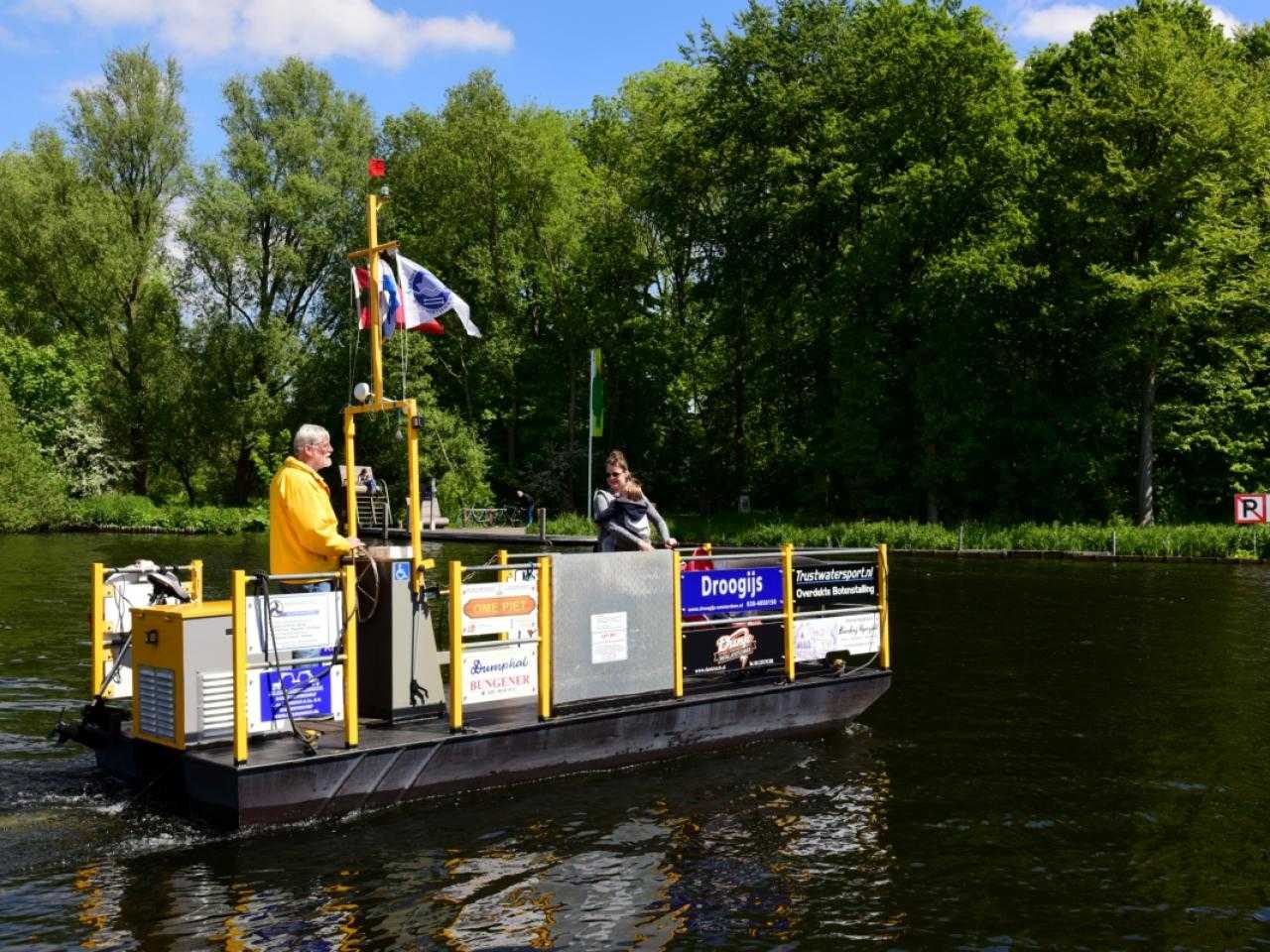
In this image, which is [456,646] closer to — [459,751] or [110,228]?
[459,751]

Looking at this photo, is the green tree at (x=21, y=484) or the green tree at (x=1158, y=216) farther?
the green tree at (x=21, y=484)

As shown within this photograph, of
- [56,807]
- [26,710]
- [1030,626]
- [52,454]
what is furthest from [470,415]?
[56,807]

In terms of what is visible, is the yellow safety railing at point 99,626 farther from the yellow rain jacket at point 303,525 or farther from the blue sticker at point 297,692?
the blue sticker at point 297,692

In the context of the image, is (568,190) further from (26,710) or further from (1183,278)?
(26,710)

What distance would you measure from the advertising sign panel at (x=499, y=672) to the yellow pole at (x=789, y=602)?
3.00m

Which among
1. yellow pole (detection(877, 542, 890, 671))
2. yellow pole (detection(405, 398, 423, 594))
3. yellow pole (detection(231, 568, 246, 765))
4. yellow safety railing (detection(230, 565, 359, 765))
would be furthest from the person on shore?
yellow pole (detection(231, 568, 246, 765))

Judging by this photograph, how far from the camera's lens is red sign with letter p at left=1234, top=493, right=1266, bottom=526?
37406 mm

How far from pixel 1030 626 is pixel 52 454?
50.8 meters

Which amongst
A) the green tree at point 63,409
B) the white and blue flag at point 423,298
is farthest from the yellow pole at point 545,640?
the green tree at point 63,409

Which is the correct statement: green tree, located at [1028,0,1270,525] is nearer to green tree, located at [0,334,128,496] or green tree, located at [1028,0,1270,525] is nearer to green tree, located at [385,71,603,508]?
green tree, located at [385,71,603,508]

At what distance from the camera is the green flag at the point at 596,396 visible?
50.8 metres

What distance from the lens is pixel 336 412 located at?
59.7 m

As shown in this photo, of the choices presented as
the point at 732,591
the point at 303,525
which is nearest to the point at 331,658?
the point at 303,525

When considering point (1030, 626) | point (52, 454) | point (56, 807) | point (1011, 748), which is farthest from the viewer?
point (52, 454)
